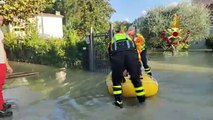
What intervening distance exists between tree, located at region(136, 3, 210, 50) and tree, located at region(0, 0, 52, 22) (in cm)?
994

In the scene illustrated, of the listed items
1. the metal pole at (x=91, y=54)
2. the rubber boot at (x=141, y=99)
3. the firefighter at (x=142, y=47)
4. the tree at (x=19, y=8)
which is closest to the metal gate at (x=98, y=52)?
the metal pole at (x=91, y=54)

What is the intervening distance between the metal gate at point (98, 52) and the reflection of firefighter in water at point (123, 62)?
625 cm

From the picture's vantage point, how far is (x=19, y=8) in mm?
17109

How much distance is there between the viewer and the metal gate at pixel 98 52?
14.4 metres

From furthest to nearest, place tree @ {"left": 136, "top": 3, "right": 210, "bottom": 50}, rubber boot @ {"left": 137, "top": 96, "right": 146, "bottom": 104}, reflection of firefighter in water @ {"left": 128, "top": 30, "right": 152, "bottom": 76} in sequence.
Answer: tree @ {"left": 136, "top": 3, "right": 210, "bottom": 50} → reflection of firefighter in water @ {"left": 128, "top": 30, "right": 152, "bottom": 76} → rubber boot @ {"left": 137, "top": 96, "right": 146, "bottom": 104}

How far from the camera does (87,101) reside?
8.85m

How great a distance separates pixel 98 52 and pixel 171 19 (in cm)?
1201

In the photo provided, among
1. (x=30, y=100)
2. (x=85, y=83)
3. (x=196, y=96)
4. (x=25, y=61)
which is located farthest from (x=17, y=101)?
(x=25, y=61)

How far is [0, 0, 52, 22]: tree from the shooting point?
54.9 ft

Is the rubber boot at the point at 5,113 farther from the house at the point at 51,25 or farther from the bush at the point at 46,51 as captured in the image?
the house at the point at 51,25

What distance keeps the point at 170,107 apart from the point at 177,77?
4.74 metres

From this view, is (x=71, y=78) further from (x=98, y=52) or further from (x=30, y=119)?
(x=30, y=119)

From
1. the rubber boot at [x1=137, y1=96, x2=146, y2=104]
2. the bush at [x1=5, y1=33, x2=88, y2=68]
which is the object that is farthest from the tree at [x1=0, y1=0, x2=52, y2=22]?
the rubber boot at [x1=137, y1=96, x2=146, y2=104]

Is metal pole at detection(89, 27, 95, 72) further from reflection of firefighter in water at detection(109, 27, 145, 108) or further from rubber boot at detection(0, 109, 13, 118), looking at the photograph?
rubber boot at detection(0, 109, 13, 118)
